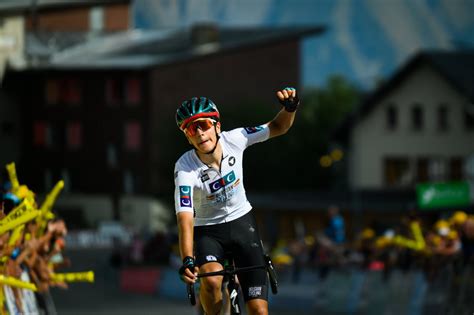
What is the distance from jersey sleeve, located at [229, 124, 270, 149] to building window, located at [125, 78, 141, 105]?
265 feet

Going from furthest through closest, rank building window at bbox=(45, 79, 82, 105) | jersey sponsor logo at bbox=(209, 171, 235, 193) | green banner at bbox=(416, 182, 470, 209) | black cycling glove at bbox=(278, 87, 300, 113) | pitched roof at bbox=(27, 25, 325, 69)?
building window at bbox=(45, 79, 82, 105) < pitched roof at bbox=(27, 25, 325, 69) < green banner at bbox=(416, 182, 470, 209) < black cycling glove at bbox=(278, 87, 300, 113) < jersey sponsor logo at bbox=(209, 171, 235, 193)

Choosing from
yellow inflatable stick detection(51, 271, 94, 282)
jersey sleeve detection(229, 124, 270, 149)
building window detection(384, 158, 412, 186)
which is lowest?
building window detection(384, 158, 412, 186)

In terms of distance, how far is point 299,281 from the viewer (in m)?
35.8

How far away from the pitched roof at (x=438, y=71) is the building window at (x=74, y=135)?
2173 cm

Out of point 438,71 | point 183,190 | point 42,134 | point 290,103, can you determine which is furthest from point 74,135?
point 183,190

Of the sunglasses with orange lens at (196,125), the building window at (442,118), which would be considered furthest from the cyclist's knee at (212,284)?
the building window at (442,118)

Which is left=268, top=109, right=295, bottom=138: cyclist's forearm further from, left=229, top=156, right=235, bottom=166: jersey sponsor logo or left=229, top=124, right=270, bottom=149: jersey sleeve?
left=229, top=156, right=235, bottom=166: jersey sponsor logo

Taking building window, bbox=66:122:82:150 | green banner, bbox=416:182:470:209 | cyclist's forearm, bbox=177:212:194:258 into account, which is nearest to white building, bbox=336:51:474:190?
building window, bbox=66:122:82:150

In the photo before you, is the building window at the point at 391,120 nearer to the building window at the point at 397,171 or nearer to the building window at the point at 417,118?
the building window at the point at 417,118

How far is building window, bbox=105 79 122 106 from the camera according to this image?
9356cm

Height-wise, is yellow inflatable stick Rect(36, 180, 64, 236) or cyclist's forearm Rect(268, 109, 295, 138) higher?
cyclist's forearm Rect(268, 109, 295, 138)

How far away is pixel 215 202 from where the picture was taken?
435 inches

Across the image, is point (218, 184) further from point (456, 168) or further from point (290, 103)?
point (456, 168)

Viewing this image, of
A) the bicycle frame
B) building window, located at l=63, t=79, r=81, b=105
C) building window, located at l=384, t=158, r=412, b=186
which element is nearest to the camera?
the bicycle frame
